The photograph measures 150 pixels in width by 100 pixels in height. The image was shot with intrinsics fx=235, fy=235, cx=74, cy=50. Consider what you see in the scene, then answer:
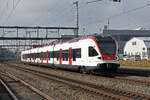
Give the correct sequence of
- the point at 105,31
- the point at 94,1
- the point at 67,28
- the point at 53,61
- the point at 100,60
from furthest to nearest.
Result: the point at 105,31
the point at 67,28
the point at 53,61
the point at 94,1
the point at 100,60

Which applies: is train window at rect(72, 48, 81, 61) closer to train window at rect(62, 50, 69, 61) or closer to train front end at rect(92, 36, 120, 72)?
train window at rect(62, 50, 69, 61)

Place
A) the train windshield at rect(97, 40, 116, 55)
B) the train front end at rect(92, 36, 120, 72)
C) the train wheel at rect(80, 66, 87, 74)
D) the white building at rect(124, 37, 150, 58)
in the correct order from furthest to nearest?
the white building at rect(124, 37, 150, 58) → the train wheel at rect(80, 66, 87, 74) → the train windshield at rect(97, 40, 116, 55) → the train front end at rect(92, 36, 120, 72)

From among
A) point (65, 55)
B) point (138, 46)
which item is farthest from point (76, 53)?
point (138, 46)

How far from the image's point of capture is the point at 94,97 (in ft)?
30.5

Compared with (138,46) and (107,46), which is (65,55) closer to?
(107,46)

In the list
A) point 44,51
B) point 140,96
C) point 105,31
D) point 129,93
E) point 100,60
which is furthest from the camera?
point 105,31

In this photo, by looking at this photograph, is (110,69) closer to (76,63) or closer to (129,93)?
(76,63)

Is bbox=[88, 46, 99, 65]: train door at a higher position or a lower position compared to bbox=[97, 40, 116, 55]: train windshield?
lower

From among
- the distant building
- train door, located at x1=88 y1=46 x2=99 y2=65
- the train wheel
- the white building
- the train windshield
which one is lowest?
the train wheel

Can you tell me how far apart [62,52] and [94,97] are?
15128 mm

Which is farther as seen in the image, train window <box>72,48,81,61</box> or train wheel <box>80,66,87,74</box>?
train window <box>72,48,81,61</box>

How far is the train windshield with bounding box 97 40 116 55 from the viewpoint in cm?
1708

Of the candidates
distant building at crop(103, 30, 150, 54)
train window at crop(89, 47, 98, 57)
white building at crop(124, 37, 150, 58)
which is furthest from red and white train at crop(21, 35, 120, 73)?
distant building at crop(103, 30, 150, 54)

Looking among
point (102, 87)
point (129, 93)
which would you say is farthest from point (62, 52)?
point (129, 93)
